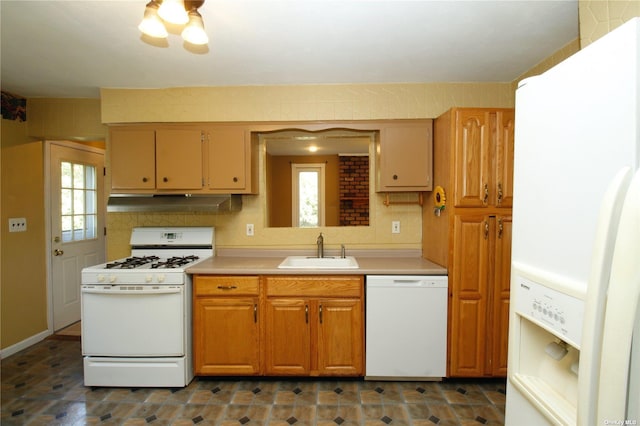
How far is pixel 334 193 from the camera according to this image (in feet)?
9.31

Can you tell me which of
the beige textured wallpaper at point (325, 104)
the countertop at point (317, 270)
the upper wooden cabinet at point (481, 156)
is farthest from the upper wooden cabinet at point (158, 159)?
the upper wooden cabinet at point (481, 156)

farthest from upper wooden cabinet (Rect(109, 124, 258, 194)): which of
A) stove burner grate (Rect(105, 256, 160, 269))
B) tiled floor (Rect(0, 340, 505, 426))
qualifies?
tiled floor (Rect(0, 340, 505, 426))

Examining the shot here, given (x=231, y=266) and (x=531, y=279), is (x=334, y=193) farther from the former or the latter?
(x=531, y=279)

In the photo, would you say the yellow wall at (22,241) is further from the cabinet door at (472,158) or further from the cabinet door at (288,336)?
the cabinet door at (472,158)

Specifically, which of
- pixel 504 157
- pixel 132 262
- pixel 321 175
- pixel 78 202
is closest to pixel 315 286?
pixel 321 175

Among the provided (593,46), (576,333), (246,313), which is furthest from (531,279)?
(246,313)

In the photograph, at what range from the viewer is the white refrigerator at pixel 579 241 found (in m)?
0.55

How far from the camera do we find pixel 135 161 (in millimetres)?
2592

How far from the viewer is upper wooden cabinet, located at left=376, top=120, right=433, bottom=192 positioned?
2543mm

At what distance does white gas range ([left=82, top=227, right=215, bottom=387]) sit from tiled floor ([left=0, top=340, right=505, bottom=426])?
0.38 feet

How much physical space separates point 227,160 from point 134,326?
1448 mm

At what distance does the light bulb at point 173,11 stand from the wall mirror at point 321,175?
145cm

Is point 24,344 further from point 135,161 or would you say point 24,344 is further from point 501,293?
point 501,293

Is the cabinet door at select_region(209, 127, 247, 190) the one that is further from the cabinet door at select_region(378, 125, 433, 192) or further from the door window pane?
the door window pane
